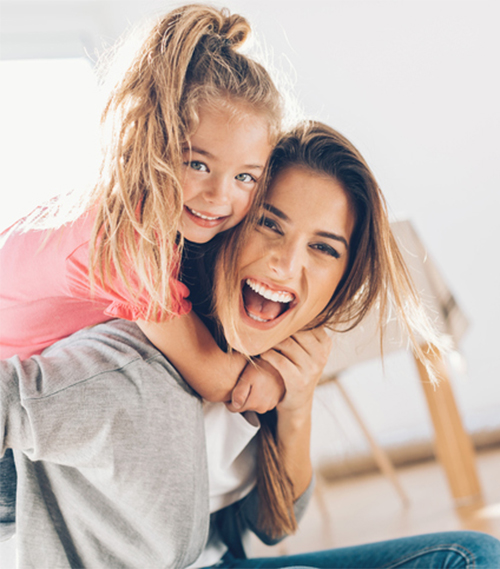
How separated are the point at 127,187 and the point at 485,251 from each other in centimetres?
171

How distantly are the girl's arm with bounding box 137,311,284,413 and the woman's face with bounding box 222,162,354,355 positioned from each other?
3 centimetres

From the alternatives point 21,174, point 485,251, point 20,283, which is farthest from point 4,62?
point 485,251

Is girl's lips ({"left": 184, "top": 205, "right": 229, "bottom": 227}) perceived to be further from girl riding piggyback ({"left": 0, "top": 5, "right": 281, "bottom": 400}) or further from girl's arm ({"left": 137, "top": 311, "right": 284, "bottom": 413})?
girl's arm ({"left": 137, "top": 311, "right": 284, "bottom": 413})

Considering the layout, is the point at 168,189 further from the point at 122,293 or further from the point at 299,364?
the point at 299,364

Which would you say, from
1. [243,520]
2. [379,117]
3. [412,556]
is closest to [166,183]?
[243,520]

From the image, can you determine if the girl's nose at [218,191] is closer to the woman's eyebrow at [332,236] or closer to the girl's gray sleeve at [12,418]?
the woman's eyebrow at [332,236]

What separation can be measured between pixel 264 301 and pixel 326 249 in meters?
0.11

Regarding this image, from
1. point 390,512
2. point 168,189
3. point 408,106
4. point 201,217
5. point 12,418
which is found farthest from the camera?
point 408,106

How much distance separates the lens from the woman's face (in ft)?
2.63

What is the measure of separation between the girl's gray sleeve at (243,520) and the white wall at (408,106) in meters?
0.21

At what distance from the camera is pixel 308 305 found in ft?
2.78

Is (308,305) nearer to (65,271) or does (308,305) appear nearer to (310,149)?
(310,149)

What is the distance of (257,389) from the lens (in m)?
0.81

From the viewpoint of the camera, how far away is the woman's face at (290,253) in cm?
80
